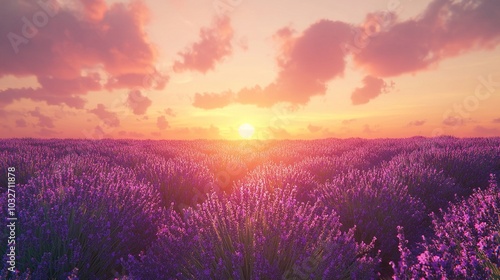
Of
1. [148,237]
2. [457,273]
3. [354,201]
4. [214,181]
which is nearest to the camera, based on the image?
[457,273]

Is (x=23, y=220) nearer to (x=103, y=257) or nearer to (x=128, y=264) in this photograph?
(x=103, y=257)

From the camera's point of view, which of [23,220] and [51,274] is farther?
[23,220]

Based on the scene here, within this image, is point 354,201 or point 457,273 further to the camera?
point 354,201

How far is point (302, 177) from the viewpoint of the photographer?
4949 millimetres

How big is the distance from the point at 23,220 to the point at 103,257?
68 cm

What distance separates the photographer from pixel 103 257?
2.80 meters

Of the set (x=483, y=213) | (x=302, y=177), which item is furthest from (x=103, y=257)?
(x=483, y=213)

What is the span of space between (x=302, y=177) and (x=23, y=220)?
3328 mm

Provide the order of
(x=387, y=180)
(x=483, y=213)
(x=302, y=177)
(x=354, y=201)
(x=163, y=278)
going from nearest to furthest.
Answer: (x=163, y=278) → (x=483, y=213) → (x=354, y=201) → (x=387, y=180) → (x=302, y=177)

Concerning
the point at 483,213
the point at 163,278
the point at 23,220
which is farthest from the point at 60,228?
the point at 483,213

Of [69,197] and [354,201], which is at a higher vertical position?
[69,197]

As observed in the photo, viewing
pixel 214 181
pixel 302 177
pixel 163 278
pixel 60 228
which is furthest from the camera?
pixel 214 181

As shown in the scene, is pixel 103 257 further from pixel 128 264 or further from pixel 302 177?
pixel 302 177

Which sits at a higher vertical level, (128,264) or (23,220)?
(23,220)
